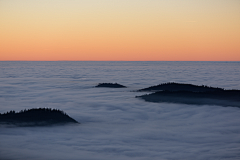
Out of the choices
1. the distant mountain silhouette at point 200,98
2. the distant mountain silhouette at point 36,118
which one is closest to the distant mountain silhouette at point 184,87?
the distant mountain silhouette at point 200,98

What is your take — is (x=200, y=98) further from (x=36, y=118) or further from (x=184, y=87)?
(x=36, y=118)

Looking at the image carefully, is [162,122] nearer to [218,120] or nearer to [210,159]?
[218,120]

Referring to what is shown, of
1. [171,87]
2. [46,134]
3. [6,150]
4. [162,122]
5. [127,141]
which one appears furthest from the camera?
[171,87]

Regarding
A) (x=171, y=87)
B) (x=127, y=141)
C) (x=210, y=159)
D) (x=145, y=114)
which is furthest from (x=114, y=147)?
(x=171, y=87)

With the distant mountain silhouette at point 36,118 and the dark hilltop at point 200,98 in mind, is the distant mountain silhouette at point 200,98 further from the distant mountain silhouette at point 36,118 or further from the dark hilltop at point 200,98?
the distant mountain silhouette at point 36,118

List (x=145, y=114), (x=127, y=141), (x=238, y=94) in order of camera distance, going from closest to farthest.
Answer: (x=127, y=141), (x=145, y=114), (x=238, y=94)

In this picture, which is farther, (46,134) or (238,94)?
(238,94)
